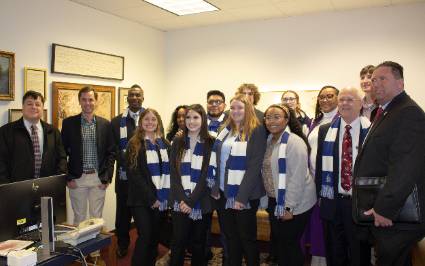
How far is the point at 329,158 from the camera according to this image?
8.95 ft

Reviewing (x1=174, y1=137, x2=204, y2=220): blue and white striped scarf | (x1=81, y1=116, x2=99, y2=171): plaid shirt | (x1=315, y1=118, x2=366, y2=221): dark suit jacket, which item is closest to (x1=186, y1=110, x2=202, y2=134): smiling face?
(x1=174, y1=137, x2=204, y2=220): blue and white striped scarf

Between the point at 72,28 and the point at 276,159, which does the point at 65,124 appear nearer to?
the point at 72,28

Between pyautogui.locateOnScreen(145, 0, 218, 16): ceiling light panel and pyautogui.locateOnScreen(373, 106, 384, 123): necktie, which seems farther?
pyautogui.locateOnScreen(145, 0, 218, 16): ceiling light panel

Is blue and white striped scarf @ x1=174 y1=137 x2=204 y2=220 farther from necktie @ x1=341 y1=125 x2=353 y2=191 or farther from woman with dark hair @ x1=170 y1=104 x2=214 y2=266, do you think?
necktie @ x1=341 y1=125 x2=353 y2=191

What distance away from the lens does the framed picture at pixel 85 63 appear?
156 inches

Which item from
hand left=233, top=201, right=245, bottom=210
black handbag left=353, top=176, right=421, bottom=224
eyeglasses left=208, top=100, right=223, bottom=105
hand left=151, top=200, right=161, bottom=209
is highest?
eyeglasses left=208, top=100, right=223, bottom=105

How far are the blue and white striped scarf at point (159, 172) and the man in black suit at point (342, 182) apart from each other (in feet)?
4.21

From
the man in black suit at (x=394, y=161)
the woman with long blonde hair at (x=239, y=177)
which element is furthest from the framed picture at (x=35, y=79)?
the man in black suit at (x=394, y=161)

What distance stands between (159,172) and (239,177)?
29.1 inches

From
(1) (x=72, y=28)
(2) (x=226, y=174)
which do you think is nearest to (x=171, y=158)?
(2) (x=226, y=174)

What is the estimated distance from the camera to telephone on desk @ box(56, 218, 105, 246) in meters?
2.10

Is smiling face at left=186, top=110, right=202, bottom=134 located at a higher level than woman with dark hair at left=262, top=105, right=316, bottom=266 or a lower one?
higher

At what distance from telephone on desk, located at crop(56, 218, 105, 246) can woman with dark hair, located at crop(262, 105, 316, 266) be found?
1.29 metres

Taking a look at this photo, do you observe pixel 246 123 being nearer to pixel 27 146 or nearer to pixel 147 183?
pixel 147 183
